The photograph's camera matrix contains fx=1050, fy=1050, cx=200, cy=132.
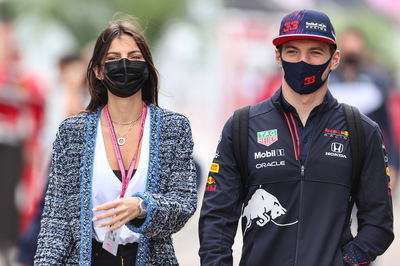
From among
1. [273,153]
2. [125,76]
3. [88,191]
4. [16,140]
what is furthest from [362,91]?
[16,140]

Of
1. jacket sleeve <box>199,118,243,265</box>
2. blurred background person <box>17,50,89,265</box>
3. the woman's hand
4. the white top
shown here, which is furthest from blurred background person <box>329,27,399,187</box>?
the woman's hand

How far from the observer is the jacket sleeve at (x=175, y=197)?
4.86 metres

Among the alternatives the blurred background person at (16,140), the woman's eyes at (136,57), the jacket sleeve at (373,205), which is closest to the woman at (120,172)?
the woman's eyes at (136,57)

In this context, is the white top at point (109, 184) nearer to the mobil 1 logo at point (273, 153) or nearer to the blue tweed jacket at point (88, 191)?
the blue tweed jacket at point (88, 191)

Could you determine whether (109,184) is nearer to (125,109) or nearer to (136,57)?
(125,109)

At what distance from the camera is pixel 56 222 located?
507cm

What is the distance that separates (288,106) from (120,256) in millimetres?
1095

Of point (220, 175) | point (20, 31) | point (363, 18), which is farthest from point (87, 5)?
point (220, 175)

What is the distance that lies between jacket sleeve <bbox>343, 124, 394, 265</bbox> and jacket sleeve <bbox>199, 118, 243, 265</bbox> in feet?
1.86

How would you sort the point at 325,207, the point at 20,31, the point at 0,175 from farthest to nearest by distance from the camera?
the point at 20,31, the point at 0,175, the point at 325,207

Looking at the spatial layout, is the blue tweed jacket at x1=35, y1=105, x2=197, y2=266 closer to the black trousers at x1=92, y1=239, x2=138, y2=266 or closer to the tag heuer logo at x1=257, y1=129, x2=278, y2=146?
the black trousers at x1=92, y1=239, x2=138, y2=266

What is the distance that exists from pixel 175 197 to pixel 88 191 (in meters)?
0.42

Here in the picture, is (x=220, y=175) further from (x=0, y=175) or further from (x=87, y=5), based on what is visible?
(x=87, y=5)

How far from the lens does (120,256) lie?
503cm
